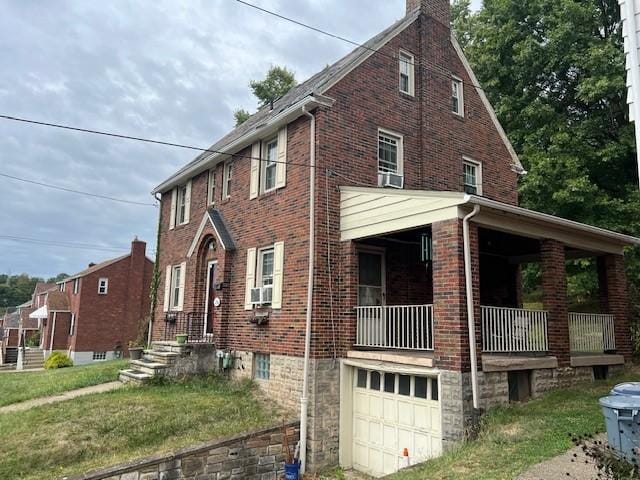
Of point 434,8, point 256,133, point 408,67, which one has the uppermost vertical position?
point 434,8

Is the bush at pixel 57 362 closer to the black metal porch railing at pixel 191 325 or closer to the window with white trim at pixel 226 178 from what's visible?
the black metal porch railing at pixel 191 325

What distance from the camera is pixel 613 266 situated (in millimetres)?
11633

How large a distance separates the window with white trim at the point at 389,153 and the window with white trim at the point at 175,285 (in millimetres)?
8280

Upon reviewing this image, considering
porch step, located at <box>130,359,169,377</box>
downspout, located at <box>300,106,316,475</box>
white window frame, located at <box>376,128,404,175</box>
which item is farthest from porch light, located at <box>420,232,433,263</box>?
porch step, located at <box>130,359,169,377</box>

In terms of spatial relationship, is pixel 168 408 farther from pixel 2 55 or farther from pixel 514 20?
pixel 514 20

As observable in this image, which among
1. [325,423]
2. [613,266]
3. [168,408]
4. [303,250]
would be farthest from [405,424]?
[613,266]

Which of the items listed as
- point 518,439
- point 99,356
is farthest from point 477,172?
point 99,356

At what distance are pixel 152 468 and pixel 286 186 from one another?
22.3 ft

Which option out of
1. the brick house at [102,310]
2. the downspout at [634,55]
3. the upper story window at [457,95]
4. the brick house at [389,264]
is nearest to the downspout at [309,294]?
→ the brick house at [389,264]

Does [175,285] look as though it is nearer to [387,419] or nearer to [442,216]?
[387,419]

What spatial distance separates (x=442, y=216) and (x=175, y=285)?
37.2 feet

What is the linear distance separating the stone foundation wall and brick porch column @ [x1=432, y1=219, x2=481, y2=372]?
381cm

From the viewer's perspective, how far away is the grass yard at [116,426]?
8.23 m

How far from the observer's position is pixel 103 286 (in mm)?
33625
